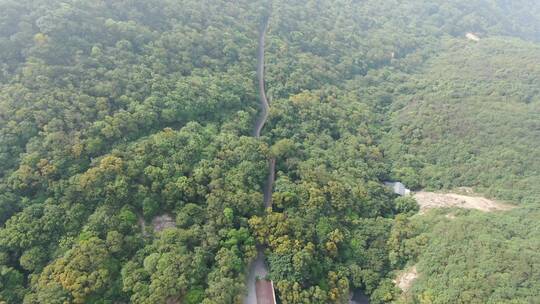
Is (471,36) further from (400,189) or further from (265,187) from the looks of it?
(265,187)

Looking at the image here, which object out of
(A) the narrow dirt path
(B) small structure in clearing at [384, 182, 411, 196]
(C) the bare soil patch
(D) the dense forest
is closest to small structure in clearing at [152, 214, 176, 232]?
(D) the dense forest

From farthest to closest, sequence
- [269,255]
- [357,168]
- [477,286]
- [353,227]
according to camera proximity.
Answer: [357,168]
[353,227]
[269,255]
[477,286]

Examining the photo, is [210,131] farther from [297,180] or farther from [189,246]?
[189,246]

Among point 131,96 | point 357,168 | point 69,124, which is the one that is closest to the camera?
point 69,124

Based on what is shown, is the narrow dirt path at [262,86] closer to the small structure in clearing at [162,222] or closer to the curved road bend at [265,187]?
the curved road bend at [265,187]

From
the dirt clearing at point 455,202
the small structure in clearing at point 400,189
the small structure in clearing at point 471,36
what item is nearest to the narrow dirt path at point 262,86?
the small structure in clearing at point 400,189

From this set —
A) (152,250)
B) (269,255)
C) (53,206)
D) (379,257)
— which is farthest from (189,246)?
(379,257)

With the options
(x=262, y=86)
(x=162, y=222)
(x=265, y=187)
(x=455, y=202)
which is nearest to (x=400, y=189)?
(x=455, y=202)
